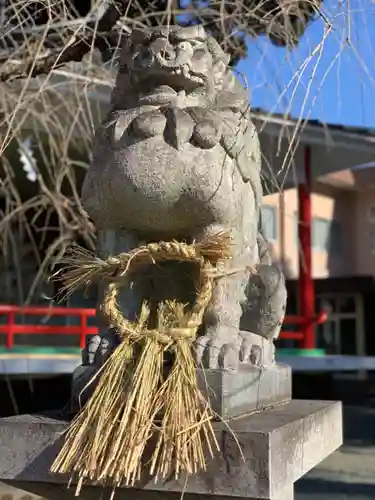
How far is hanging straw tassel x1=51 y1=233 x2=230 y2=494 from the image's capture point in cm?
138

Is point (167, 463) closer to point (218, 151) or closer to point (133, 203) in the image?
point (133, 203)

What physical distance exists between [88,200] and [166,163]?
0.85ft

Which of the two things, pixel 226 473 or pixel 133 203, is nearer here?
pixel 226 473

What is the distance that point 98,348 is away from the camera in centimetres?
170

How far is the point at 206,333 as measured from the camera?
1706mm

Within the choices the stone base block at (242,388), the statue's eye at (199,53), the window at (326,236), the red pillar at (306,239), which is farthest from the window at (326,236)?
the statue's eye at (199,53)

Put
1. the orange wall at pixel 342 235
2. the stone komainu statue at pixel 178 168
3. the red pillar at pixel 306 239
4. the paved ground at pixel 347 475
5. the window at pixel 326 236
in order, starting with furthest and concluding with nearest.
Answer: the window at pixel 326 236 < the orange wall at pixel 342 235 < the red pillar at pixel 306 239 < the paved ground at pixel 347 475 < the stone komainu statue at pixel 178 168

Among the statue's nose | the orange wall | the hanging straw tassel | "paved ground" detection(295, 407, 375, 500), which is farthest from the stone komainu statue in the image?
the orange wall

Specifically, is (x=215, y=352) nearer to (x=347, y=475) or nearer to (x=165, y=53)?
(x=165, y=53)

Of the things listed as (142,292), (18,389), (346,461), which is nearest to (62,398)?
(18,389)

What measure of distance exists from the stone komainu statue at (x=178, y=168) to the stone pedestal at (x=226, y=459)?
0.67 ft

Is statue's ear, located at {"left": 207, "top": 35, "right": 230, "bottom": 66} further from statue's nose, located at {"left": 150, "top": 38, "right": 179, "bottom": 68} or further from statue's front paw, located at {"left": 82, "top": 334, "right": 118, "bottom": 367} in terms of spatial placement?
statue's front paw, located at {"left": 82, "top": 334, "right": 118, "bottom": 367}

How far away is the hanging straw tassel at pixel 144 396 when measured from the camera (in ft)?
4.52

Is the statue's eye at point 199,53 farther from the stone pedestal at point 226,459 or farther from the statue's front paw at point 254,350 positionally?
the stone pedestal at point 226,459
